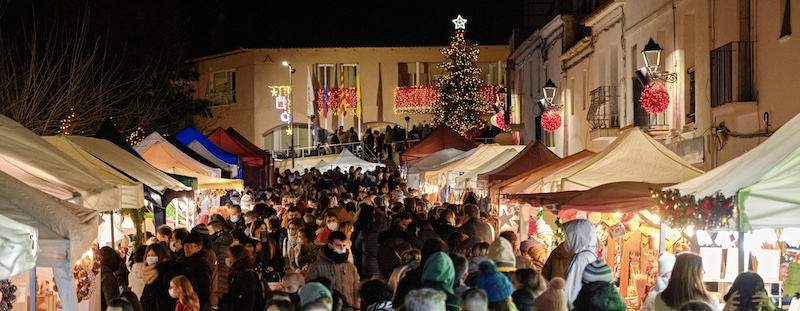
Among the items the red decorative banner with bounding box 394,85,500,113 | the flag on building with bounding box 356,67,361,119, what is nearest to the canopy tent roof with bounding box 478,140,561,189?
the red decorative banner with bounding box 394,85,500,113

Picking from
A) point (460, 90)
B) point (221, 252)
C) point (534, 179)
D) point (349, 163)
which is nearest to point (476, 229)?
point (534, 179)

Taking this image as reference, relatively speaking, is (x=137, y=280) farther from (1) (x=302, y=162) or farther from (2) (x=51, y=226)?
(1) (x=302, y=162)

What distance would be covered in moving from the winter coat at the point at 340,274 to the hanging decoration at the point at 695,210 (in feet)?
10.9

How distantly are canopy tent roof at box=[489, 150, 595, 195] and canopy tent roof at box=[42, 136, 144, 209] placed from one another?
582cm

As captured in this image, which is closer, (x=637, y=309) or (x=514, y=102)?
(x=637, y=309)

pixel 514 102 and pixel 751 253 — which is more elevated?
pixel 514 102

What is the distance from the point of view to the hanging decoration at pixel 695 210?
30.3 ft

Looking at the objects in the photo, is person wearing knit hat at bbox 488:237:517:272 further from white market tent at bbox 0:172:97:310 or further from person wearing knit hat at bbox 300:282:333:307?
white market tent at bbox 0:172:97:310

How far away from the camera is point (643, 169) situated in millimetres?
15867

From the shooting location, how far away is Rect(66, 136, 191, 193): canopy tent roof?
1755 cm

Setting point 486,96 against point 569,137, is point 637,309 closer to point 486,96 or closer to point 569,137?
point 569,137

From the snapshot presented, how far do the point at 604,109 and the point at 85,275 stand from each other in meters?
17.6

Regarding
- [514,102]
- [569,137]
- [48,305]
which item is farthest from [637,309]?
[514,102]

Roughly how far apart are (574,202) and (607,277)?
4315 mm
